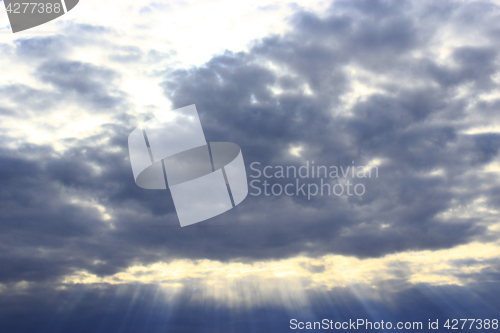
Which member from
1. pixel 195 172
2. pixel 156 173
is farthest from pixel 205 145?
pixel 156 173

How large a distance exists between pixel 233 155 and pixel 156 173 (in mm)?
18934

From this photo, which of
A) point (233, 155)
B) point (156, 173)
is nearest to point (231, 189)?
point (233, 155)

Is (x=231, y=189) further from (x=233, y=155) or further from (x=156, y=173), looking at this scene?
(x=156, y=173)

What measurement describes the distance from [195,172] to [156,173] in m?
10.3

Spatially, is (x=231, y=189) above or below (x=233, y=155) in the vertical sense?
below

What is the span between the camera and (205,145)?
104 metres

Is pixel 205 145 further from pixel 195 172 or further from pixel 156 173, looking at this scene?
pixel 156 173

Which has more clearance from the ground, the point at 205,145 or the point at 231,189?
the point at 205,145

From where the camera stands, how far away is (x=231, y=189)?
10638cm

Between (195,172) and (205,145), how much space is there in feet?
21.7

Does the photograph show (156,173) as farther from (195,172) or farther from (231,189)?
(231,189)

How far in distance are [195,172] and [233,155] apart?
9708mm

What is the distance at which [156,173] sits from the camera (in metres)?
108

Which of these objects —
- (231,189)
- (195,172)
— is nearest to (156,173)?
(195,172)
